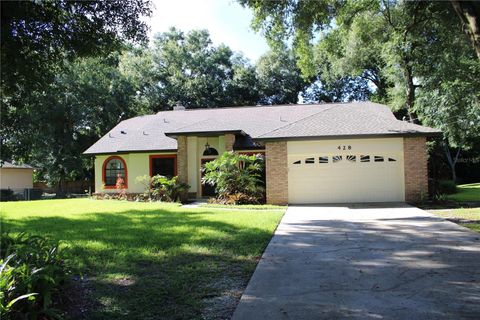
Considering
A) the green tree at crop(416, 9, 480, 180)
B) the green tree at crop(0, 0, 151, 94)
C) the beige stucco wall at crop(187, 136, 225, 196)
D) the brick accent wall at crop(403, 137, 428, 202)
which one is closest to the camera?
the green tree at crop(0, 0, 151, 94)

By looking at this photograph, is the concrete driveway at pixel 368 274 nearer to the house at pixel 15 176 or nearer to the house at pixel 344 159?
the house at pixel 344 159

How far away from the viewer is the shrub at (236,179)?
1708 cm

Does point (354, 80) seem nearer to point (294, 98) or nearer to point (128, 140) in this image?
point (294, 98)

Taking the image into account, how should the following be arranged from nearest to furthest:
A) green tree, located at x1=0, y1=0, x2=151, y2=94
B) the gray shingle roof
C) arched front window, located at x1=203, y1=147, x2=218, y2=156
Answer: green tree, located at x1=0, y1=0, x2=151, y2=94 < the gray shingle roof < arched front window, located at x1=203, y1=147, x2=218, y2=156

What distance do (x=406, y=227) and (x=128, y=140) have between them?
17.5m

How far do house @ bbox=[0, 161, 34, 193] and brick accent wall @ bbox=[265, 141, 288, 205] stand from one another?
28.7m

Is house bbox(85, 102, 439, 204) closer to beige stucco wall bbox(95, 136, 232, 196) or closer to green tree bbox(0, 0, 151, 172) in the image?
beige stucco wall bbox(95, 136, 232, 196)

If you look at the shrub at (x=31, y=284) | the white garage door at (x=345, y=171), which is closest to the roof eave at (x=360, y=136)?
the white garage door at (x=345, y=171)

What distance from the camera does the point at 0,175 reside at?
37.1 metres

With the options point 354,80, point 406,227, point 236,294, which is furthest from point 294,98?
point 236,294

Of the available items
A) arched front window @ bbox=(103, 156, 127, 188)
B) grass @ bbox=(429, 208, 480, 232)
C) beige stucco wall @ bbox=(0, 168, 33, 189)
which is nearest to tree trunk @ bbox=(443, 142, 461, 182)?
grass @ bbox=(429, 208, 480, 232)

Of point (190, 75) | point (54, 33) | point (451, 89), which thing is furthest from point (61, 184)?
point (451, 89)

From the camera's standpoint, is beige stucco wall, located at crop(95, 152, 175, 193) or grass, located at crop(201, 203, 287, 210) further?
beige stucco wall, located at crop(95, 152, 175, 193)

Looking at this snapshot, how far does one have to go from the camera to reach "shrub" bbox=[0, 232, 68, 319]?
3846 mm
